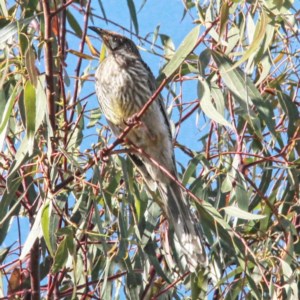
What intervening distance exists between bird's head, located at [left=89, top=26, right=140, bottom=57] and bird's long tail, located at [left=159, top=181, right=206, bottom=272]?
696mm

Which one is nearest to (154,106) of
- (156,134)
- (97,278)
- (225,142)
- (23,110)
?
(156,134)

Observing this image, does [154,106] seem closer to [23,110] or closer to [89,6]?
[89,6]

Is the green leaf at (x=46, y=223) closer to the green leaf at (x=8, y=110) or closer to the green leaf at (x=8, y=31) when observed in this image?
the green leaf at (x=8, y=110)

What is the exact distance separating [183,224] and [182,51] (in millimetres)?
965

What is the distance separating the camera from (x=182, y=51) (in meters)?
2.46

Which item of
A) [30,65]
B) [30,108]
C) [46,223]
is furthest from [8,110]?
[46,223]

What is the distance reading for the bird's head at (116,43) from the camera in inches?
153

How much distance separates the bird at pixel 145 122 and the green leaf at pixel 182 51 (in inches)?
32.5

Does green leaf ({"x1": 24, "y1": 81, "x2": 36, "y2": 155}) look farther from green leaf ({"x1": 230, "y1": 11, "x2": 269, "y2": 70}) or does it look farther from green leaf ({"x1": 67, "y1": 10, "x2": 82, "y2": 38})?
green leaf ({"x1": 67, "y1": 10, "x2": 82, "y2": 38})

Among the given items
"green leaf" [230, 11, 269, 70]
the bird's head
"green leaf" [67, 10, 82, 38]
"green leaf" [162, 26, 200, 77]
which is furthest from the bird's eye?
"green leaf" [230, 11, 269, 70]

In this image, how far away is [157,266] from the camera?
9.49ft

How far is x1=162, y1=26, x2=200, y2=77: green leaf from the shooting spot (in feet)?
8.02

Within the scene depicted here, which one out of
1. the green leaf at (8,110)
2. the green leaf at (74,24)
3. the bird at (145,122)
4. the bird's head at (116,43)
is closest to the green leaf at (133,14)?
the green leaf at (74,24)

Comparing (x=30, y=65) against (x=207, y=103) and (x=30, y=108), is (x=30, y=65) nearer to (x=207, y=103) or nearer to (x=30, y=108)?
(x=30, y=108)
